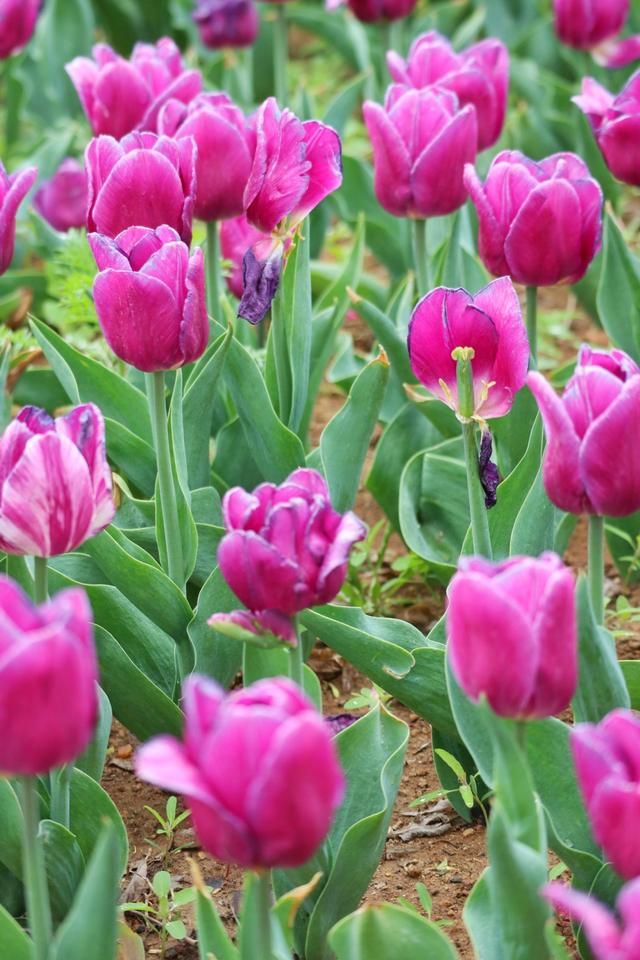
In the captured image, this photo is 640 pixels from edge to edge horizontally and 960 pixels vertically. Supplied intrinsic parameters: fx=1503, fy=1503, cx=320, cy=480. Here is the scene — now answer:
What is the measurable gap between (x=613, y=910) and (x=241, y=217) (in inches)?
49.0

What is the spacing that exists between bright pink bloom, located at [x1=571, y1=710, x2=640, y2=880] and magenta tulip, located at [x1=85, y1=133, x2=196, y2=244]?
0.91 metres

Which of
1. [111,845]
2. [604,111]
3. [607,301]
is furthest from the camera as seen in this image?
[607,301]

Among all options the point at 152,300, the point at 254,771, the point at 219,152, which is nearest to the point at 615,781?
the point at 254,771

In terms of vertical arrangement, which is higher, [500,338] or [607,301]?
[500,338]

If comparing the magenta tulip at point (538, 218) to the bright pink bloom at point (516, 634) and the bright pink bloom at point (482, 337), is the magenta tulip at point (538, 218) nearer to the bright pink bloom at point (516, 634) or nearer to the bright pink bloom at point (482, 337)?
the bright pink bloom at point (482, 337)

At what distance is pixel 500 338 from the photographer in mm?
1595

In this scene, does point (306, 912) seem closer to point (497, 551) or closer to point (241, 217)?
point (497, 551)

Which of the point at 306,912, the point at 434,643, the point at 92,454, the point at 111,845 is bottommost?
the point at 306,912

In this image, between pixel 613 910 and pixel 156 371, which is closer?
pixel 613 910

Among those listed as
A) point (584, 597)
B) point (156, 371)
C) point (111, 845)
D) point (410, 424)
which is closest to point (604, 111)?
point (410, 424)

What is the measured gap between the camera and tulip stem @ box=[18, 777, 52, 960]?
120 centimetres

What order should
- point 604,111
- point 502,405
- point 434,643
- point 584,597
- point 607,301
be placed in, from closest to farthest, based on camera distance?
1. point 584,597
2. point 502,405
3. point 434,643
4. point 604,111
5. point 607,301

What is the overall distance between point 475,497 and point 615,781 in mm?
595

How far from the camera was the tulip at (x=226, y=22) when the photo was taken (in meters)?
3.53
